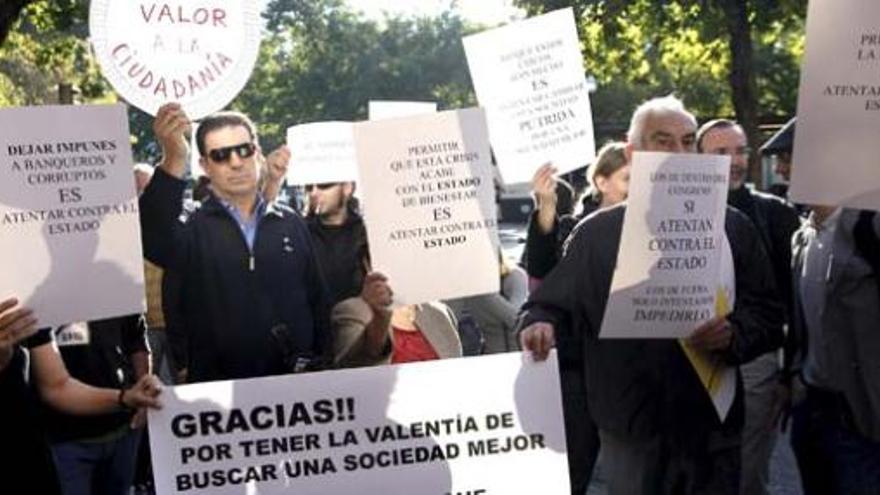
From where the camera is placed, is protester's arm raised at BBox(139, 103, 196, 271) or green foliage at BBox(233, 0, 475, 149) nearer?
protester's arm raised at BBox(139, 103, 196, 271)

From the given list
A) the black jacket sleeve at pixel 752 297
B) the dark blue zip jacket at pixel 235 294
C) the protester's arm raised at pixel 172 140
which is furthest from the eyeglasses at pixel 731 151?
the protester's arm raised at pixel 172 140

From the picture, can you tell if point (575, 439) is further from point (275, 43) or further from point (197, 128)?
point (275, 43)

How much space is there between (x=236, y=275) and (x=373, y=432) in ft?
Result: 2.82

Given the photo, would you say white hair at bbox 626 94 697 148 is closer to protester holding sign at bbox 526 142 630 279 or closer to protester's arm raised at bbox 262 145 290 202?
protester holding sign at bbox 526 142 630 279

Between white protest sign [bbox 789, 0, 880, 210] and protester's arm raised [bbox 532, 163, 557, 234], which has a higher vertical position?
white protest sign [bbox 789, 0, 880, 210]

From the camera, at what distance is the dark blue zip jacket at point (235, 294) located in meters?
4.63

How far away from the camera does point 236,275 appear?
15.3 feet

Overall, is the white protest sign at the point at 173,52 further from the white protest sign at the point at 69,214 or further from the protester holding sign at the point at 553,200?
the protester holding sign at the point at 553,200

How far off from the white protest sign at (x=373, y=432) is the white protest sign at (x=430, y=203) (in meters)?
0.30

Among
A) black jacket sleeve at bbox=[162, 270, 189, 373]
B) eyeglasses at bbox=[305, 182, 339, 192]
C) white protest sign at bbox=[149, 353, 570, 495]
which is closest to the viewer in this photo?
white protest sign at bbox=[149, 353, 570, 495]

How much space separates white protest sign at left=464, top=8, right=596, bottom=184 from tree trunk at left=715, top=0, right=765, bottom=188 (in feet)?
61.6

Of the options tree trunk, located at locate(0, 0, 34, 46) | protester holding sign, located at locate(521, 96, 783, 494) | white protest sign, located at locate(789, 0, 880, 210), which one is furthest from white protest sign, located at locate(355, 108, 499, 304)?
tree trunk, located at locate(0, 0, 34, 46)

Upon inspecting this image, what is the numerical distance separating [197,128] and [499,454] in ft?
4.87

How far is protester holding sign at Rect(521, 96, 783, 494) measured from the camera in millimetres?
4434
